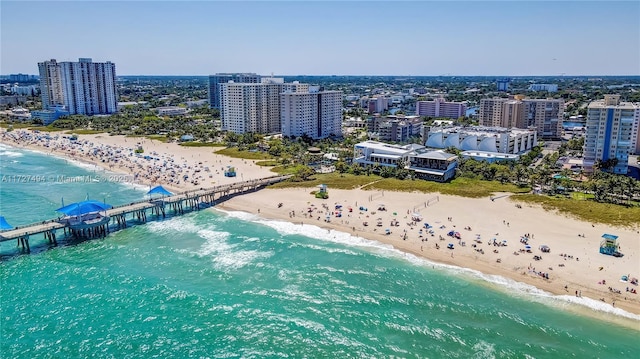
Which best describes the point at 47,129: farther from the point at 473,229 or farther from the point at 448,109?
the point at 448,109

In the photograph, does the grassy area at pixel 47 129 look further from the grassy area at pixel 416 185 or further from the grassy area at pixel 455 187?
the grassy area at pixel 455 187

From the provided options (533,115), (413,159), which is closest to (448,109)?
(533,115)

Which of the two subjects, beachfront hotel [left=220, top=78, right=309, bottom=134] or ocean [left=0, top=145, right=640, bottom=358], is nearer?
ocean [left=0, top=145, right=640, bottom=358]

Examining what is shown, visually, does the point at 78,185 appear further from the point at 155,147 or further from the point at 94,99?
the point at 94,99

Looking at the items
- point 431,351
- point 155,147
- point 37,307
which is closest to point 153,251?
point 37,307

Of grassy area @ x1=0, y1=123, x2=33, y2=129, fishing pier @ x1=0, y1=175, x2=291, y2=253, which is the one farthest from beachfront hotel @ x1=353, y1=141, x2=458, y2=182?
grassy area @ x1=0, y1=123, x2=33, y2=129

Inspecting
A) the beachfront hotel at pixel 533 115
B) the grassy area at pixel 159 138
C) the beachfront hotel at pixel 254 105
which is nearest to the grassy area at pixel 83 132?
the grassy area at pixel 159 138

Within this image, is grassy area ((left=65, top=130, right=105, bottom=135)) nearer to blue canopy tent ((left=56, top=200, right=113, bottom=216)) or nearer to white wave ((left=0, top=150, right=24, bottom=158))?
white wave ((left=0, top=150, right=24, bottom=158))
